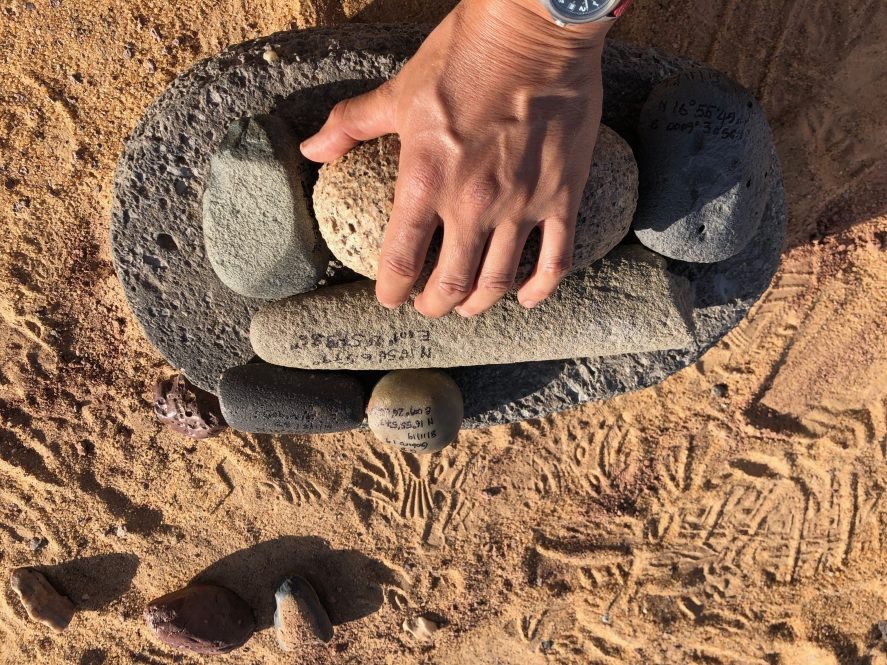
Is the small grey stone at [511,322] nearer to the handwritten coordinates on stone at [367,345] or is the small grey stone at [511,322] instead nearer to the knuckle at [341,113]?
the handwritten coordinates on stone at [367,345]

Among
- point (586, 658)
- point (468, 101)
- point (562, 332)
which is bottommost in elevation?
point (586, 658)

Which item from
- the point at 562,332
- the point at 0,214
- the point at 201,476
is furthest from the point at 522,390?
the point at 0,214

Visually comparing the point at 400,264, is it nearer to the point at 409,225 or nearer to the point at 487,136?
the point at 409,225

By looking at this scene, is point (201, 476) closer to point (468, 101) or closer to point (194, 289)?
point (194, 289)

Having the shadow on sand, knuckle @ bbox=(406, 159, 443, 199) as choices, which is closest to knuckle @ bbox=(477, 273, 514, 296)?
knuckle @ bbox=(406, 159, 443, 199)

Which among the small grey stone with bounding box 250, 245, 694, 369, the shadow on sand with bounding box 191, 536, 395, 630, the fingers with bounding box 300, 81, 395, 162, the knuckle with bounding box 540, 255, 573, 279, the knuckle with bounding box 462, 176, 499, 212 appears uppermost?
the fingers with bounding box 300, 81, 395, 162

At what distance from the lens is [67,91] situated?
2545 millimetres

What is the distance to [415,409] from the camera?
2.23 m

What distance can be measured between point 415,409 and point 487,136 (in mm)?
1033

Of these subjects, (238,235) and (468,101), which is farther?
(238,235)

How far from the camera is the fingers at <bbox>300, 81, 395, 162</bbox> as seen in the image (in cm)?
173

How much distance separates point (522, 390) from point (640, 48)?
1334 millimetres

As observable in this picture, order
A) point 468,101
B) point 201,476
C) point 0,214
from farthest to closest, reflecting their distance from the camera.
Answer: point 201,476, point 0,214, point 468,101

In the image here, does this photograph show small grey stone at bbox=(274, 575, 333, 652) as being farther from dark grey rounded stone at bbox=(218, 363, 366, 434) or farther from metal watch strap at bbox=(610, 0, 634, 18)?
metal watch strap at bbox=(610, 0, 634, 18)
